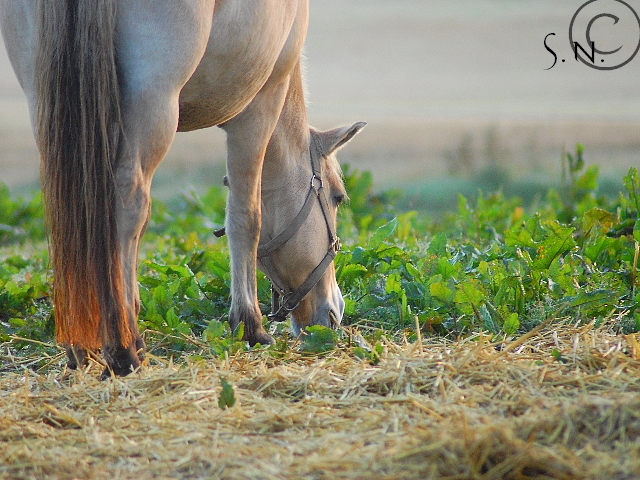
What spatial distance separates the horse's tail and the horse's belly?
46 cm

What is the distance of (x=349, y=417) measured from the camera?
2.24 m

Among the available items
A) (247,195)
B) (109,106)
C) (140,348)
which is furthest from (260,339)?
(109,106)

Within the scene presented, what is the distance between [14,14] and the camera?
2.63m

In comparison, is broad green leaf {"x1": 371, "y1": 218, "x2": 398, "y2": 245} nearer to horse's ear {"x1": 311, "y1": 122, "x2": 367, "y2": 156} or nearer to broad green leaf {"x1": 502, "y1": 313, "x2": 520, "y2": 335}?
horse's ear {"x1": 311, "y1": 122, "x2": 367, "y2": 156}

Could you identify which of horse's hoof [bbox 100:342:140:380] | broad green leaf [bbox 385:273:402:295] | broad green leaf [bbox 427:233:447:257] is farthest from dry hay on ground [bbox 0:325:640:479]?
broad green leaf [bbox 427:233:447:257]

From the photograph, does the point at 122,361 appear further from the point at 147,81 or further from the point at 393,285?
the point at 393,285

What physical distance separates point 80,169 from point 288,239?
154 cm

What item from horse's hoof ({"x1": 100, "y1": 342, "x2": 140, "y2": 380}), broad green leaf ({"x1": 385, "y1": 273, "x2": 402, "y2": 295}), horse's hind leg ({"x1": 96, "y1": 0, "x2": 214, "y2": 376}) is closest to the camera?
horse's hind leg ({"x1": 96, "y1": 0, "x2": 214, "y2": 376})

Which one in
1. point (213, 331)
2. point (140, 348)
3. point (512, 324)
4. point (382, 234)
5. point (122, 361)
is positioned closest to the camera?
point (122, 361)

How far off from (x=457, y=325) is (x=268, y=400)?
1378 millimetres

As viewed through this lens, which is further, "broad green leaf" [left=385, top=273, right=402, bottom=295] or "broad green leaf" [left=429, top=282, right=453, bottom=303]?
"broad green leaf" [left=385, top=273, right=402, bottom=295]

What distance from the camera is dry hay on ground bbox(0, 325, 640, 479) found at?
1.78 metres

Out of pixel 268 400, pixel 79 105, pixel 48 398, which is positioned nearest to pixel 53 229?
pixel 79 105

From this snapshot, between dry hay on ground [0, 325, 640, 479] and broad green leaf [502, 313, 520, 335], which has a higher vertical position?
dry hay on ground [0, 325, 640, 479]
